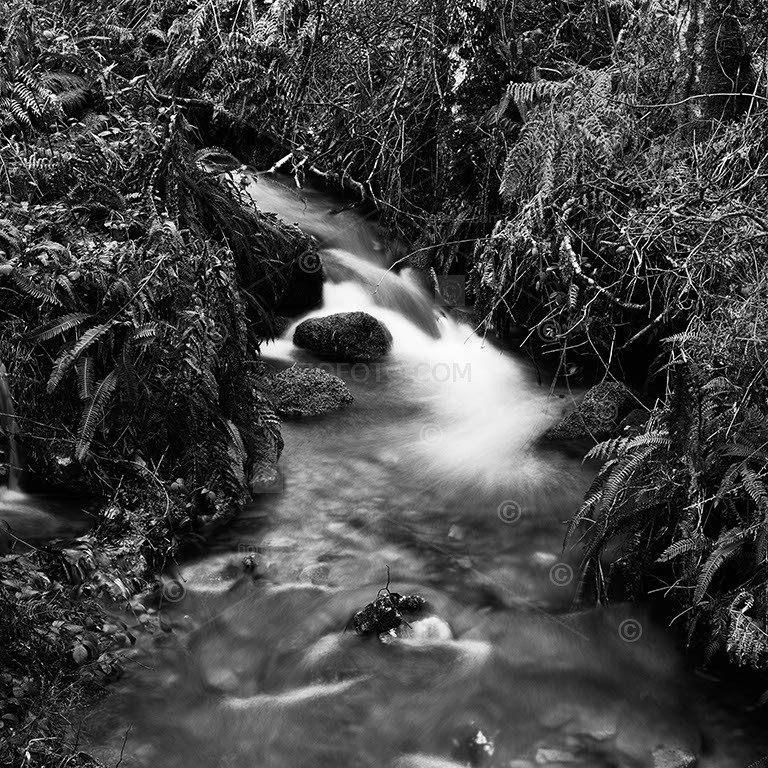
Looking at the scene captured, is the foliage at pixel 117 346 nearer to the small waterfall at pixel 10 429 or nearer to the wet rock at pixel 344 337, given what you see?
the small waterfall at pixel 10 429

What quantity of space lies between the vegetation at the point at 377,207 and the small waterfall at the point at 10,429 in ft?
0.27

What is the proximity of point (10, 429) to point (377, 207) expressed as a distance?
15.8ft

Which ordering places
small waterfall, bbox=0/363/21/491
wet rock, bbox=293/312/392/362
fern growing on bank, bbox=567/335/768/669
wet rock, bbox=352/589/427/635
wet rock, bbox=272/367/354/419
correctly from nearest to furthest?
1. fern growing on bank, bbox=567/335/768/669
2. wet rock, bbox=352/589/427/635
3. small waterfall, bbox=0/363/21/491
4. wet rock, bbox=272/367/354/419
5. wet rock, bbox=293/312/392/362

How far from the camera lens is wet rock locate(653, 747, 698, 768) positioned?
411cm

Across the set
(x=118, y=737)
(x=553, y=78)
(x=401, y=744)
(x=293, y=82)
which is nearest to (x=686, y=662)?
(x=401, y=744)

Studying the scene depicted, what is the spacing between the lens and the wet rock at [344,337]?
796 cm

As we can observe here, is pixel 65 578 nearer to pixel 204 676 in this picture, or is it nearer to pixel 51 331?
pixel 204 676

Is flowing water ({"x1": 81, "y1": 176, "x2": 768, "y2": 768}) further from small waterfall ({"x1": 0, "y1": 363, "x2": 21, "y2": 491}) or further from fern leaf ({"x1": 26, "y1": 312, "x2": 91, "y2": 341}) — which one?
fern leaf ({"x1": 26, "y1": 312, "x2": 91, "y2": 341})

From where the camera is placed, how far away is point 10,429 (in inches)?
205

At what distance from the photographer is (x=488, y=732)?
169 inches

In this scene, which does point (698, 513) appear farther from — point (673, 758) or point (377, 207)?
point (377, 207)

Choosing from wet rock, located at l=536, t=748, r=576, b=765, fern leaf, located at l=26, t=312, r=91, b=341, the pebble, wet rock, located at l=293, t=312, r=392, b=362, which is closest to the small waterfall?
fern leaf, located at l=26, t=312, r=91, b=341

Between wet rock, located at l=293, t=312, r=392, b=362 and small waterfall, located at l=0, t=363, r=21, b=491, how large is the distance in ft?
10.6

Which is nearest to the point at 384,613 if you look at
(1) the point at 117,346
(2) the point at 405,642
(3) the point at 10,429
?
(2) the point at 405,642
